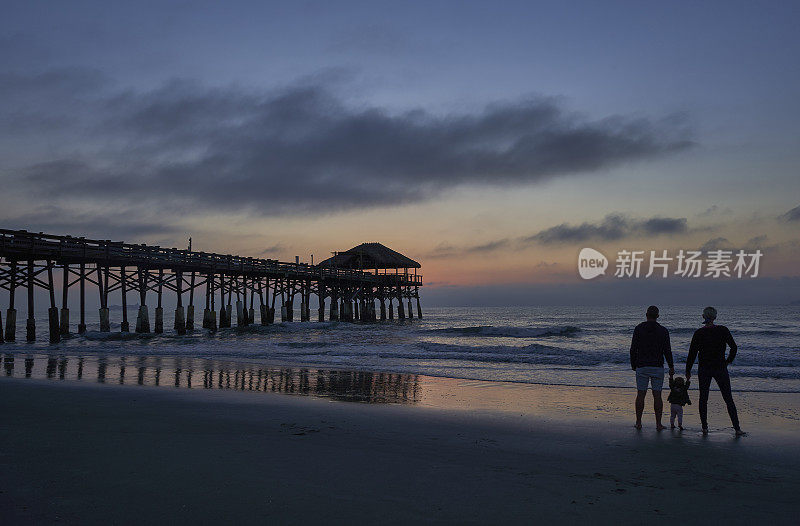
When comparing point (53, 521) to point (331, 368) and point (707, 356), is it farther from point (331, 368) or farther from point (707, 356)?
point (331, 368)

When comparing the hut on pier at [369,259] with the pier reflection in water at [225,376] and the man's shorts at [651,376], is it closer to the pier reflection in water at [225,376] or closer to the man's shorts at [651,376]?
the pier reflection in water at [225,376]

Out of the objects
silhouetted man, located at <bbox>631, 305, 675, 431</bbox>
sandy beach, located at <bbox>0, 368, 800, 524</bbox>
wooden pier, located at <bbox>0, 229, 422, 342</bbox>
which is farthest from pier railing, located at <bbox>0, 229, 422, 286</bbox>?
silhouetted man, located at <bbox>631, 305, 675, 431</bbox>

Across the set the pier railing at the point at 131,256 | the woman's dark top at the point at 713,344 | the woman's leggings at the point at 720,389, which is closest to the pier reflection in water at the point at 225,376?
the woman's leggings at the point at 720,389

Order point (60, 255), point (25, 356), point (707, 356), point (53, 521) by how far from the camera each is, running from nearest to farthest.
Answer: point (53, 521)
point (707, 356)
point (25, 356)
point (60, 255)

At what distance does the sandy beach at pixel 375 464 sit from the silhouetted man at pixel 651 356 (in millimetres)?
401

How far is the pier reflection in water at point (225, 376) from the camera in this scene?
11.2 meters

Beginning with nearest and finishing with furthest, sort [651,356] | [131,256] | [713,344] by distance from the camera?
[713,344]
[651,356]
[131,256]

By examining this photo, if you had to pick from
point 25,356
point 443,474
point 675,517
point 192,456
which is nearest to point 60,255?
point 25,356

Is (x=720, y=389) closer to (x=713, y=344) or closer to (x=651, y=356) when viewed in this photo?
(x=713, y=344)

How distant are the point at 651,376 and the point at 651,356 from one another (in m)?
0.28

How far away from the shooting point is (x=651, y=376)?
756cm

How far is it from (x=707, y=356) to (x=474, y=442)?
349cm

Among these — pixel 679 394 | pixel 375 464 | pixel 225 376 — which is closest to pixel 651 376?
pixel 679 394

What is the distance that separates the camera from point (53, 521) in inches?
143
